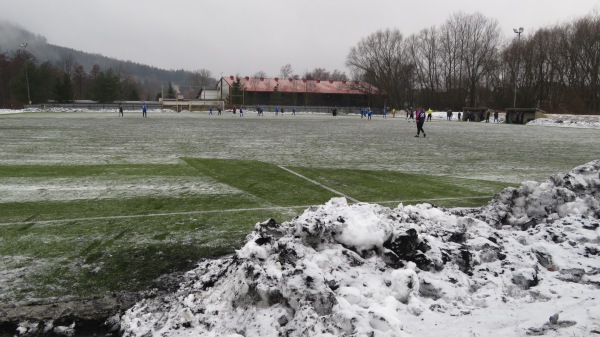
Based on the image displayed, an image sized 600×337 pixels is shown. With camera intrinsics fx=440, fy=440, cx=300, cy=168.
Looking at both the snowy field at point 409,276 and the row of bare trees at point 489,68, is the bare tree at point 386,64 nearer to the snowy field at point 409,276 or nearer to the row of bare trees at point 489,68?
the row of bare trees at point 489,68

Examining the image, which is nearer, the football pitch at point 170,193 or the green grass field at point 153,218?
the green grass field at point 153,218

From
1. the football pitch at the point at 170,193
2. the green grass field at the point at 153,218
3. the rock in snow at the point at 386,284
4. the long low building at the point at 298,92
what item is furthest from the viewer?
the long low building at the point at 298,92

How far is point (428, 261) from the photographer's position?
4254mm

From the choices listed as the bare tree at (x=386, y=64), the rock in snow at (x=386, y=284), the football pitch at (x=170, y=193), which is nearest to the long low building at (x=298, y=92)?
the bare tree at (x=386, y=64)

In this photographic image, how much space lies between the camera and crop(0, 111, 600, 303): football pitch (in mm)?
5195

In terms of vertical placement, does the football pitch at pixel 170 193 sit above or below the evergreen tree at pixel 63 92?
below

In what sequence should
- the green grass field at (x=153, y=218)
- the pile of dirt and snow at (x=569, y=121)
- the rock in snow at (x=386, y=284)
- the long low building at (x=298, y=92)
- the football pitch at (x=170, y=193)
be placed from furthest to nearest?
1. the long low building at (x=298, y=92)
2. the pile of dirt and snow at (x=569, y=121)
3. the football pitch at (x=170, y=193)
4. the green grass field at (x=153, y=218)
5. the rock in snow at (x=386, y=284)

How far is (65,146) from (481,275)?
17912 millimetres

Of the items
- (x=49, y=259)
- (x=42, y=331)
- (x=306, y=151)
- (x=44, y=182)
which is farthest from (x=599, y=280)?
(x=306, y=151)

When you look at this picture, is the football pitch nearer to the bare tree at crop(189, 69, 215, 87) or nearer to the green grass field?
the green grass field

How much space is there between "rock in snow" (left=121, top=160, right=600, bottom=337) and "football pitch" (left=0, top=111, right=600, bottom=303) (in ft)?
3.60

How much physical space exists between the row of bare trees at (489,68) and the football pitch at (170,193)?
56.0 metres

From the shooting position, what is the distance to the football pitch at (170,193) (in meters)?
5.20

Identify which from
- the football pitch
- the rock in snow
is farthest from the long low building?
the rock in snow
